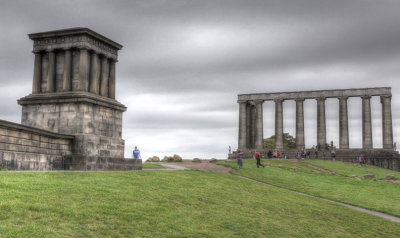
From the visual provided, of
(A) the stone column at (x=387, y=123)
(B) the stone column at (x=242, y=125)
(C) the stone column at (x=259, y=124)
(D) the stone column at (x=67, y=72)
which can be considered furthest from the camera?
(B) the stone column at (x=242, y=125)

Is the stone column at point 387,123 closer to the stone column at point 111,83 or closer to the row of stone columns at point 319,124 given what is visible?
the row of stone columns at point 319,124

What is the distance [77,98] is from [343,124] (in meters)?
58.1

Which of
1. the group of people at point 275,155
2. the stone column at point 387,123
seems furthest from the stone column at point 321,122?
the stone column at point 387,123

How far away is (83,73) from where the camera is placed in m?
30.8

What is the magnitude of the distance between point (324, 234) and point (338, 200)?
36.9 feet

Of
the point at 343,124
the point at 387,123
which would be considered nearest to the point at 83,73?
the point at 343,124

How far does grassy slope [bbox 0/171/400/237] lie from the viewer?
11633mm

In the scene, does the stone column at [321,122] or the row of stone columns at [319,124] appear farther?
the stone column at [321,122]

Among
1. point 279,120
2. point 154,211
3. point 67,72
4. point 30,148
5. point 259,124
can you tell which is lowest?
point 154,211

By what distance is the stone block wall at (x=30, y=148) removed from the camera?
73.3 ft

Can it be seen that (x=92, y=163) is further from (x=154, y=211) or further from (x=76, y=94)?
(x=154, y=211)

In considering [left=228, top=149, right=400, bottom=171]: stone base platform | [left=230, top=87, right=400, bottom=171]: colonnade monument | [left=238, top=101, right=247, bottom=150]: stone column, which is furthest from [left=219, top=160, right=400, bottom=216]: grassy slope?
[left=238, top=101, right=247, bottom=150]: stone column

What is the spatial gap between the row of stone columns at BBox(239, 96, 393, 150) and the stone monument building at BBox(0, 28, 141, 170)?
5073 centimetres

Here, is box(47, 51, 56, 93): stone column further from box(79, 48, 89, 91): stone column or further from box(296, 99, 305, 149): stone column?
box(296, 99, 305, 149): stone column
